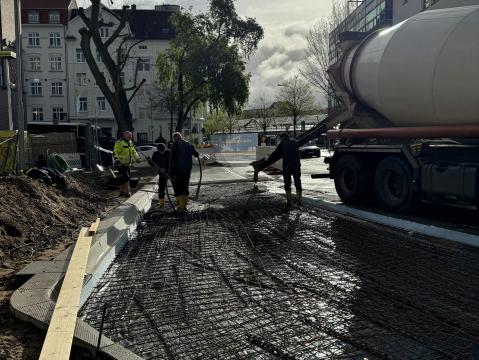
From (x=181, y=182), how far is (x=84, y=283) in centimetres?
601

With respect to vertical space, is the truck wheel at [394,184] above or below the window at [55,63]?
below

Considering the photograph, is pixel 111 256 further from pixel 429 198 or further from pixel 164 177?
pixel 429 198

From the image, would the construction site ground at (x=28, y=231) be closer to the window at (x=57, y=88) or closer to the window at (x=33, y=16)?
the window at (x=57, y=88)

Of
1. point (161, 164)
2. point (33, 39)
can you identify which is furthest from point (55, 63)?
point (161, 164)

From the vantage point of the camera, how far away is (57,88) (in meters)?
60.2

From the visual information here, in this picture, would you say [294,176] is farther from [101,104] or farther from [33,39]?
[33,39]

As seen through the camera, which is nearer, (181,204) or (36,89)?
(181,204)

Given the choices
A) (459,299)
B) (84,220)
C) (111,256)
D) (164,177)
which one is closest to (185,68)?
(164,177)

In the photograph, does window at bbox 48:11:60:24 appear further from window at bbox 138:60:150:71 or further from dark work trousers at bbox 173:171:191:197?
dark work trousers at bbox 173:171:191:197

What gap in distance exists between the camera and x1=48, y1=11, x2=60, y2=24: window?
60.4 meters

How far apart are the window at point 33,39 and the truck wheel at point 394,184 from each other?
190 ft

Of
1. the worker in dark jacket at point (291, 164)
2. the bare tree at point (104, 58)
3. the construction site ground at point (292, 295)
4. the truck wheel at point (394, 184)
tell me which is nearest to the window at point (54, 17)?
the bare tree at point (104, 58)

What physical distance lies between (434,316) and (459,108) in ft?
Result: 19.0

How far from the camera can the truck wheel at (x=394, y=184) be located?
410 inches
